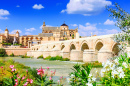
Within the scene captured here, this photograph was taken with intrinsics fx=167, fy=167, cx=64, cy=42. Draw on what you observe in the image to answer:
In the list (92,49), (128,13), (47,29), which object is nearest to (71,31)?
(47,29)

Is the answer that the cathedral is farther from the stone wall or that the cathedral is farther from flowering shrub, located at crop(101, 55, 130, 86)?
flowering shrub, located at crop(101, 55, 130, 86)

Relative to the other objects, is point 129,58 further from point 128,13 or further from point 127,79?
point 128,13

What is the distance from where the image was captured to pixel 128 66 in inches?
162

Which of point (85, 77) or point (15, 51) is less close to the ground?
point (15, 51)

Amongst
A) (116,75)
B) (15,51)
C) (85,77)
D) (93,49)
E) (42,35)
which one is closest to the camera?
(116,75)

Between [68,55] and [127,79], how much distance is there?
99.9 feet

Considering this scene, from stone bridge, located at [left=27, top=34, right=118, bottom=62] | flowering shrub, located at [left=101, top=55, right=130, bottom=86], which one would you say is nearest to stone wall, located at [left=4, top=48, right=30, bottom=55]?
stone bridge, located at [left=27, top=34, right=118, bottom=62]

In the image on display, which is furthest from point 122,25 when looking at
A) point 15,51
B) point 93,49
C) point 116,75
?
point 15,51

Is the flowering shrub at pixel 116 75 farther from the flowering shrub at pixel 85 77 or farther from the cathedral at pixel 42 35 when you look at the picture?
the cathedral at pixel 42 35

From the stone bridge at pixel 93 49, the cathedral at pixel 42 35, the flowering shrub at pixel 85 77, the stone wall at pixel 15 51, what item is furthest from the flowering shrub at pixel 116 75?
the cathedral at pixel 42 35

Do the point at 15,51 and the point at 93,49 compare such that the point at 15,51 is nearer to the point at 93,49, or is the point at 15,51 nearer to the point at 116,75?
the point at 93,49

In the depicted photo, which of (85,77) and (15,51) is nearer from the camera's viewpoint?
(85,77)

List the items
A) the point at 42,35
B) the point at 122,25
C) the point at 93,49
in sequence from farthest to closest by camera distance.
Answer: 1. the point at 42,35
2. the point at 93,49
3. the point at 122,25

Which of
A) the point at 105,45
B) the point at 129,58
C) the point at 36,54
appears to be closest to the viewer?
the point at 129,58
